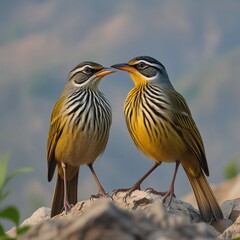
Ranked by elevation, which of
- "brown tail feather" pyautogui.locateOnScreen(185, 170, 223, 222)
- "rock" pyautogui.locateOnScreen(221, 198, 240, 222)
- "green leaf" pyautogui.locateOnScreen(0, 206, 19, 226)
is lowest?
"rock" pyautogui.locateOnScreen(221, 198, 240, 222)

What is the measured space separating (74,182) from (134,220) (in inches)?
253

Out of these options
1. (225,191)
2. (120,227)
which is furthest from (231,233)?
(225,191)

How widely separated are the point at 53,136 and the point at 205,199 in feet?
6.10

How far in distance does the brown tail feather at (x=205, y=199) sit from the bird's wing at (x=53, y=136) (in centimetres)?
155

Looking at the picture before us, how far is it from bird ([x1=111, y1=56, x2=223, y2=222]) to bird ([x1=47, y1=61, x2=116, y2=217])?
0.38m

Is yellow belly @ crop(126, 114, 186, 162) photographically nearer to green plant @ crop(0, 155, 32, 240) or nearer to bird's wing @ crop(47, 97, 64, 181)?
bird's wing @ crop(47, 97, 64, 181)

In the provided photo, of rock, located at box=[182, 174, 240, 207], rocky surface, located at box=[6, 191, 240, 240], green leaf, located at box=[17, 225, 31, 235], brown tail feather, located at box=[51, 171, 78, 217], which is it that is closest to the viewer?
rocky surface, located at box=[6, 191, 240, 240]

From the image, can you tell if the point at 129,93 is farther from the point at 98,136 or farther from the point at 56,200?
the point at 56,200

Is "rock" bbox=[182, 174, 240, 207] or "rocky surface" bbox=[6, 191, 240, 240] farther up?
"rocky surface" bbox=[6, 191, 240, 240]

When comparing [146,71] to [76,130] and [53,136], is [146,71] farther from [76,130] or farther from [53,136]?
[53,136]

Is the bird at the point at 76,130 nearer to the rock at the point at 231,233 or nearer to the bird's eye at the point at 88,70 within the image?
the bird's eye at the point at 88,70

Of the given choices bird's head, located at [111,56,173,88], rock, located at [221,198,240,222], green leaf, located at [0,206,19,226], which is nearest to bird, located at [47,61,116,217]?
bird's head, located at [111,56,173,88]

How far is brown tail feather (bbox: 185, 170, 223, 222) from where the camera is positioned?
25.6ft

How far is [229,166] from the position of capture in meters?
19.7
